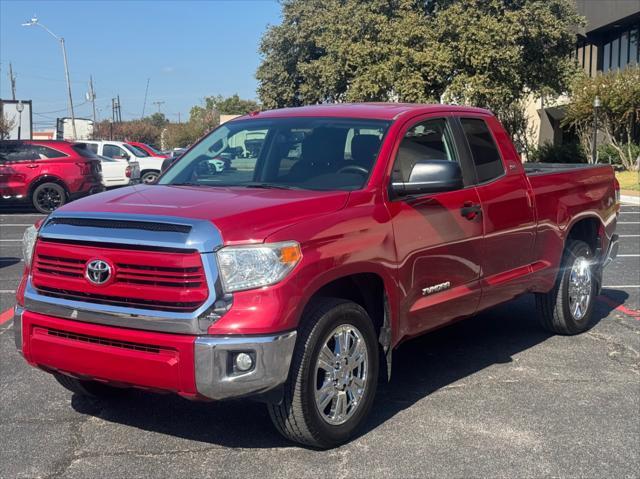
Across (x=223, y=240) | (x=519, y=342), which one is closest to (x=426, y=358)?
(x=519, y=342)

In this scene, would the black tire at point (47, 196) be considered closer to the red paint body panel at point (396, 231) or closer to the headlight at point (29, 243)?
the red paint body panel at point (396, 231)

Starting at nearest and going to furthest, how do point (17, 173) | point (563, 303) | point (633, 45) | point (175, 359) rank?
point (175, 359)
point (563, 303)
point (17, 173)
point (633, 45)

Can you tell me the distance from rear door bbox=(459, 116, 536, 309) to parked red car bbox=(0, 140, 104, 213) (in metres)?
14.6

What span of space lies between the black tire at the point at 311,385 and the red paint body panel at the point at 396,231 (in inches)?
6.1

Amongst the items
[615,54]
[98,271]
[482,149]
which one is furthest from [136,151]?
[615,54]

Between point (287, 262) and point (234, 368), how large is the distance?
1.90ft

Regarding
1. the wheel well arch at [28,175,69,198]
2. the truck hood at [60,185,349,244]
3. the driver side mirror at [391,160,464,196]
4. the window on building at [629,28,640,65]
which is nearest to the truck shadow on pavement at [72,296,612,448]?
the truck hood at [60,185,349,244]

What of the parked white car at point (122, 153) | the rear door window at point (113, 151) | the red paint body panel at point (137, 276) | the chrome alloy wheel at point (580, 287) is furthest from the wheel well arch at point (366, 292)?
the rear door window at point (113, 151)

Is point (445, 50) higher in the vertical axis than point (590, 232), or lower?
higher

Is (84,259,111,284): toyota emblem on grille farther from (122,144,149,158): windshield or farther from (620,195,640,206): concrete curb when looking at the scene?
(122,144,149,158): windshield

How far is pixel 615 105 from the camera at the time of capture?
32.4 metres

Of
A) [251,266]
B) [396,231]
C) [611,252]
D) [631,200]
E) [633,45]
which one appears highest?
[633,45]

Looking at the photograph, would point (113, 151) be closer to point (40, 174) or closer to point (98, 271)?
point (40, 174)

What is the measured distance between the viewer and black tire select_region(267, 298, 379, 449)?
4.13 meters
